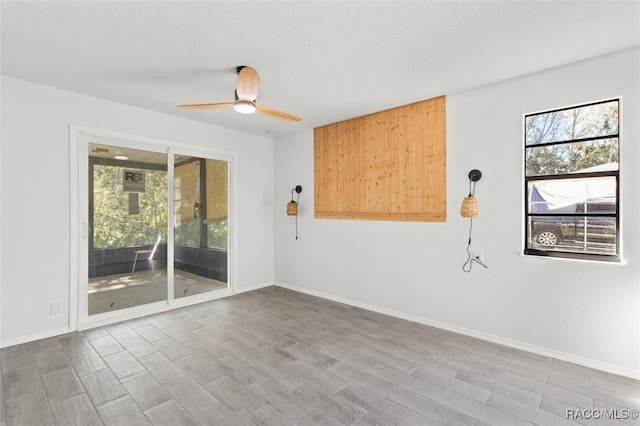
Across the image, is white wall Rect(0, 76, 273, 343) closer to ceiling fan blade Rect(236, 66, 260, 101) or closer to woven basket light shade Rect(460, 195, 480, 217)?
ceiling fan blade Rect(236, 66, 260, 101)

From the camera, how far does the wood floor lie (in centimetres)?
208

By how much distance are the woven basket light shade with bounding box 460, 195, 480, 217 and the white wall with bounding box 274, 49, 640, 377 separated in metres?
0.14

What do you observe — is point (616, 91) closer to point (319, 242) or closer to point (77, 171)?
point (319, 242)

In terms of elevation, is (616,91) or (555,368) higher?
(616,91)

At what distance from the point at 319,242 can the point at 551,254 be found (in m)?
3.00

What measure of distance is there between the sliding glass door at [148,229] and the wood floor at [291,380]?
65 cm

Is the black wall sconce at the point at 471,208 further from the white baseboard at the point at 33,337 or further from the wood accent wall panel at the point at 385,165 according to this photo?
the white baseboard at the point at 33,337

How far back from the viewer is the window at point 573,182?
272 cm

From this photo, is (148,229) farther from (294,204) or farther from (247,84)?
(247,84)

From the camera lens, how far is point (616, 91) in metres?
2.63

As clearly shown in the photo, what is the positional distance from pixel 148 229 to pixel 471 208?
4.00m

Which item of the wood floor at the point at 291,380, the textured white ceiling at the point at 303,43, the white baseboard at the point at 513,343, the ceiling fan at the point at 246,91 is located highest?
the textured white ceiling at the point at 303,43

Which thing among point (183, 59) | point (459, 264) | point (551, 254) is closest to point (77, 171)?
point (183, 59)

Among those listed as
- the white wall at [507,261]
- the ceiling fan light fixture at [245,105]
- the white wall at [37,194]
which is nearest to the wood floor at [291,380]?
the white wall at [507,261]
